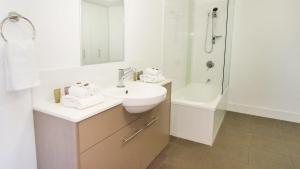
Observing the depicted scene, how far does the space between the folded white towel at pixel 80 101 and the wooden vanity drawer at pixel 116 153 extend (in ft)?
0.88

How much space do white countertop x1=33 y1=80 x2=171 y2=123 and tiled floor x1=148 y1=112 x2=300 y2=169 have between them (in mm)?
1094

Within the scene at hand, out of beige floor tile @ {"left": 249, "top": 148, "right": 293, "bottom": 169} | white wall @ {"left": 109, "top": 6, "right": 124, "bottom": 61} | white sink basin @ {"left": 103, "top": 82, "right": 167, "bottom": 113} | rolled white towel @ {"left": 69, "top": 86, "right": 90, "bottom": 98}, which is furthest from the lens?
beige floor tile @ {"left": 249, "top": 148, "right": 293, "bottom": 169}

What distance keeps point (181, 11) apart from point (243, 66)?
1485mm

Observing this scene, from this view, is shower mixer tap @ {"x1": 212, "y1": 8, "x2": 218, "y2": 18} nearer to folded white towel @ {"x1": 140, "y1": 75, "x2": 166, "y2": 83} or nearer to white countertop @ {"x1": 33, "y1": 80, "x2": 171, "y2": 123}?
folded white towel @ {"x1": 140, "y1": 75, "x2": 166, "y2": 83}

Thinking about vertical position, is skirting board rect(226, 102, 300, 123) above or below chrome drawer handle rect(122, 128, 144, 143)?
below

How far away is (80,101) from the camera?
1.33 metres

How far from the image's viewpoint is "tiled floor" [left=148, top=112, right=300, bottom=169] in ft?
7.36

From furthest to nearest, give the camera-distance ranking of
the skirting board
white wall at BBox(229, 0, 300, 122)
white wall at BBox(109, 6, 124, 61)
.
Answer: the skirting board → white wall at BBox(229, 0, 300, 122) → white wall at BBox(109, 6, 124, 61)

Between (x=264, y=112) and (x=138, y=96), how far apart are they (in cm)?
292

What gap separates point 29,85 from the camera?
1.24 meters

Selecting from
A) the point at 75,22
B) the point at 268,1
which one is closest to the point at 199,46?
the point at 268,1

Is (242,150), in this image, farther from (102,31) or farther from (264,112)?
(102,31)

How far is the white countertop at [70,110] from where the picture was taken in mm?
1214

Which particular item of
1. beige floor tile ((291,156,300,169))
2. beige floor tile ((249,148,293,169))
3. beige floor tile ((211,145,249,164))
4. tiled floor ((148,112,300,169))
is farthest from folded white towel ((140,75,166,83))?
beige floor tile ((291,156,300,169))
